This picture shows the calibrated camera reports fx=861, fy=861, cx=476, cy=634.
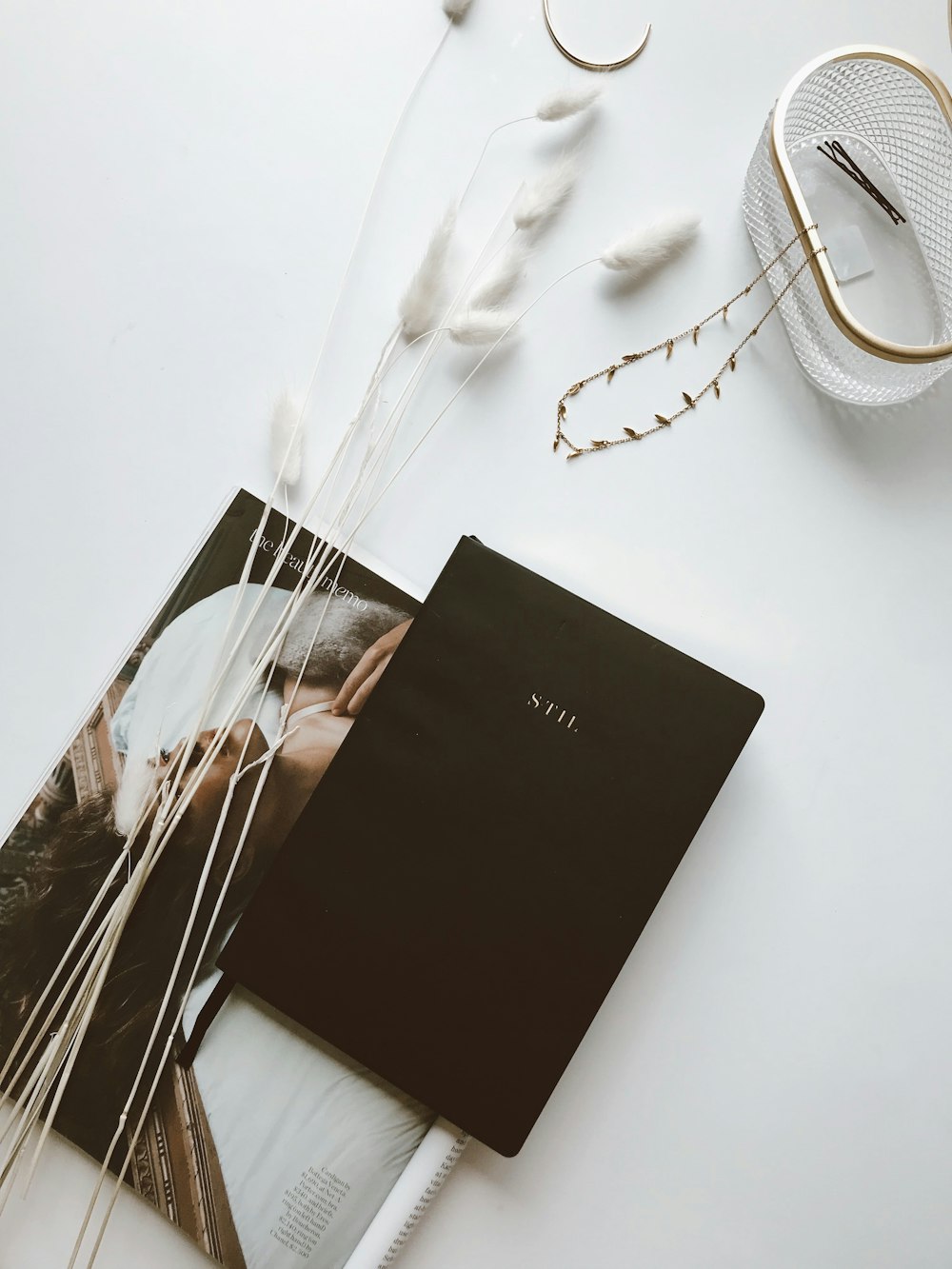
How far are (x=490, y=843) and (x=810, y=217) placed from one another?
0.51 meters

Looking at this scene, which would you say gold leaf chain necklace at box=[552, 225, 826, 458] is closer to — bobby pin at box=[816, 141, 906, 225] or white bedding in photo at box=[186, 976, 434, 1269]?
bobby pin at box=[816, 141, 906, 225]

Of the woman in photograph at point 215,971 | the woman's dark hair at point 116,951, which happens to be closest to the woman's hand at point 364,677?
the woman in photograph at point 215,971

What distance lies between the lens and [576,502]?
2.16 ft

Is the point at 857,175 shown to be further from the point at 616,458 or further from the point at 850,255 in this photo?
the point at 616,458

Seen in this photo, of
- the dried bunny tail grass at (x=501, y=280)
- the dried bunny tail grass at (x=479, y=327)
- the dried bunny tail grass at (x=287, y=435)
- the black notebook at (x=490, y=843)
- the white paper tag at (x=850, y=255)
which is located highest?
the white paper tag at (x=850, y=255)

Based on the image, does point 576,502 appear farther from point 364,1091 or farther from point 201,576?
point 364,1091

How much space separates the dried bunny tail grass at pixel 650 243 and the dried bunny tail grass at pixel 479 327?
3.7 inches

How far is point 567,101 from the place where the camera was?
2.07 feet

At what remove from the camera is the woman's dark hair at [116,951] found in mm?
598

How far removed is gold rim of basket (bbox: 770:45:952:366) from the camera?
599 mm

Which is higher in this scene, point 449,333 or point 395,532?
point 449,333

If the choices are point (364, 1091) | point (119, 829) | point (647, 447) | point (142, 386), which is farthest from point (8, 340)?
point (364, 1091)

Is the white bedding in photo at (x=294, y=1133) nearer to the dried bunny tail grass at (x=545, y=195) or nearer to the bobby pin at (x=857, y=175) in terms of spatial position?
the dried bunny tail grass at (x=545, y=195)

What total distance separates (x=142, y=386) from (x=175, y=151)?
0.61 ft
